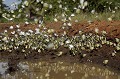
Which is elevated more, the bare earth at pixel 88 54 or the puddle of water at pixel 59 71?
the bare earth at pixel 88 54

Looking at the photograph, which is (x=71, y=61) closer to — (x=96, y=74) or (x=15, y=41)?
(x=96, y=74)

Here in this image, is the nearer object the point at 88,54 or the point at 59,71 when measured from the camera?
the point at 59,71

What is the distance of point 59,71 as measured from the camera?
35.7 ft

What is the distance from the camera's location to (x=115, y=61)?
446 inches

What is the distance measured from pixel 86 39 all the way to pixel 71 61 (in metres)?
1.13

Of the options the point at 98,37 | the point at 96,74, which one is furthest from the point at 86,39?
the point at 96,74

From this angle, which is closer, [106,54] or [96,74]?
[96,74]

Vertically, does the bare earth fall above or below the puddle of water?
above

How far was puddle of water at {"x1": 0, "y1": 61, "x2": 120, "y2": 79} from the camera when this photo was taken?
1016 centimetres

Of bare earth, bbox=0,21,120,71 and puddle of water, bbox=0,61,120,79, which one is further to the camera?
bare earth, bbox=0,21,120,71

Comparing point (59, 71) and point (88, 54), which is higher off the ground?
point (88, 54)

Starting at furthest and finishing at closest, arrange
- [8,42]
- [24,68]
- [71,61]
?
[8,42] → [71,61] → [24,68]

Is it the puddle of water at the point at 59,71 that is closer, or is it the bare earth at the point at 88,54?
the puddle of water at the point at 59,71

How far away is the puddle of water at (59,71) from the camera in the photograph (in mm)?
10156
